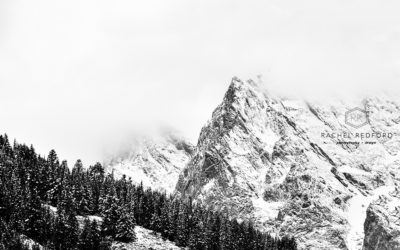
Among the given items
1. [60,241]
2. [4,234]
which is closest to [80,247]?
[60,241]

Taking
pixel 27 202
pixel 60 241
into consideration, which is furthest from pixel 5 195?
pixel 60 241

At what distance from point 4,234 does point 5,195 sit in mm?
17447

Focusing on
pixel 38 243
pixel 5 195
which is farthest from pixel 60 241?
pixel 5 195

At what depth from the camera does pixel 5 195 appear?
19988 centimetres

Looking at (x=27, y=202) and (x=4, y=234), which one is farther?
(x=27, y=202)

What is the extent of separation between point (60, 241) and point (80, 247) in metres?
5.47

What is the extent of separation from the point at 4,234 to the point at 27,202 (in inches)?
643

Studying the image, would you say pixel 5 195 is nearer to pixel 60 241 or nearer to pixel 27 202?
pixel 27 202

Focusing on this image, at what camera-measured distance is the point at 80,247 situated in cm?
Answer: 19925

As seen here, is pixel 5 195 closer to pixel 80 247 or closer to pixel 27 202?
pixel 27 202

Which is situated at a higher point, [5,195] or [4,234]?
[5,195]

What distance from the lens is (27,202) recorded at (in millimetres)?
Result: 199625

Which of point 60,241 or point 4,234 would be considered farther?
point 60,241

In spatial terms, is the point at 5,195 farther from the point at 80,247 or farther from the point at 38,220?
the point at 80,247
